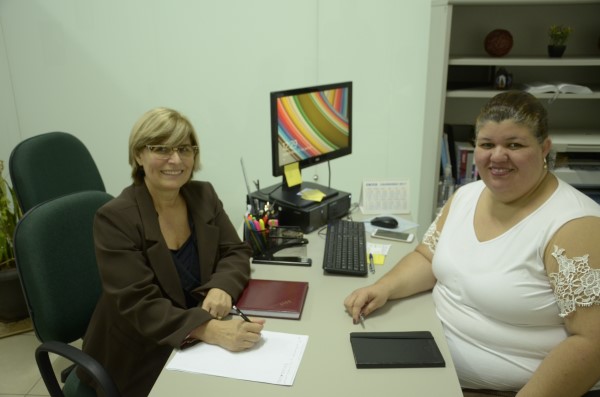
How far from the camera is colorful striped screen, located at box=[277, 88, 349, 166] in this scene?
194 centimetres

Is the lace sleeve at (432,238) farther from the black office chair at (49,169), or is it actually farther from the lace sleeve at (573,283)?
the black office chair at (49,169)

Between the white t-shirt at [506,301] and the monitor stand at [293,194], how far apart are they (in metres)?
0.74

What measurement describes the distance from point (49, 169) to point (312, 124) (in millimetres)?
1294

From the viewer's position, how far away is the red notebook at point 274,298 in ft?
4.52

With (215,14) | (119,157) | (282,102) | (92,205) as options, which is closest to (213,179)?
(119,157)

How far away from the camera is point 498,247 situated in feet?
4.33

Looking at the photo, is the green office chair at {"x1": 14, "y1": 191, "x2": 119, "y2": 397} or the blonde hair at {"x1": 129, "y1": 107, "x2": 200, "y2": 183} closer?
the green office chair at {"x1": 14, "y1": 191, "x2": 119, "y2": 397}

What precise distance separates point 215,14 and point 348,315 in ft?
6.77

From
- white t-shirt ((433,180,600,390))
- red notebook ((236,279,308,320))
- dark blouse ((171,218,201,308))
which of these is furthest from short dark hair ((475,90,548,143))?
dark blouse ((171,218,201,308))

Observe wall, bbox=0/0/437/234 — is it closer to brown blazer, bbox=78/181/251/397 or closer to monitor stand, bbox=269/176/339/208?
monitor stand, bbox=269/176/339/208

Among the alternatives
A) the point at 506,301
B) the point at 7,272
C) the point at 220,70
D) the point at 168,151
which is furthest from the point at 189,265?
the point at 220,70

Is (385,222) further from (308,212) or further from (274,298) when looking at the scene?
(274,298)

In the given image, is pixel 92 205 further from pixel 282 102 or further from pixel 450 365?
pixel 450 365

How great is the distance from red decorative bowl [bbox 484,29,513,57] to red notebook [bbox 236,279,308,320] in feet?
5.45
